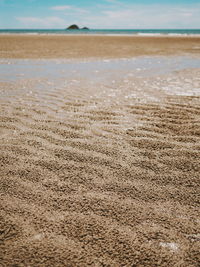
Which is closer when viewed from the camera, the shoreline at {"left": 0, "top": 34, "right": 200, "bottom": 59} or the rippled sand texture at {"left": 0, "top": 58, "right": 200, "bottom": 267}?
the rippled sand texture at {"left": 0, "top": 58, "right": 200, "bottom": 267}

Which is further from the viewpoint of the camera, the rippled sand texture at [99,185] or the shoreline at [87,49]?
the shoreline at [87,49]

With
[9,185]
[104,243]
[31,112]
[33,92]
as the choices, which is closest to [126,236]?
[104,243]

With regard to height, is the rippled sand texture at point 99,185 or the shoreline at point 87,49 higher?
the shoreline at point 87,49

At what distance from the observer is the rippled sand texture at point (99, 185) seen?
136cm

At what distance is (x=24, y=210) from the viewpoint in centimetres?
165

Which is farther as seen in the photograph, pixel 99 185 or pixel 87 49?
pixel 87 49

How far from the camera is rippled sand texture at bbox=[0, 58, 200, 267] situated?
4.45 ft

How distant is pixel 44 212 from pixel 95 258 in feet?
1.64

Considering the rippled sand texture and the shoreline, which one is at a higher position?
the shoreline

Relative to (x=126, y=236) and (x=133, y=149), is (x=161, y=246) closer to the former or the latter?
(x=126, y=236)

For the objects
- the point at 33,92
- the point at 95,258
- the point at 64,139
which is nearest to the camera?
the point at 95,258

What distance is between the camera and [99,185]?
76.4 inches

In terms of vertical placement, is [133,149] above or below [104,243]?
above

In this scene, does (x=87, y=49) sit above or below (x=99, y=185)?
above
